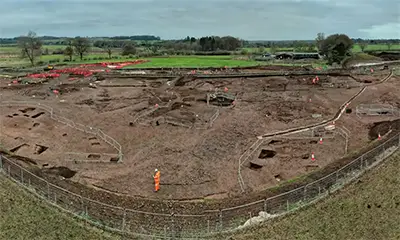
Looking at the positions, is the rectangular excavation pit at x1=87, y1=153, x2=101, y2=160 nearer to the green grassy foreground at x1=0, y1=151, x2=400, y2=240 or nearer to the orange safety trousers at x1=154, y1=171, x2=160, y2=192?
the orange safety trousers at x1=154, y1=171, x2=160, y2=192

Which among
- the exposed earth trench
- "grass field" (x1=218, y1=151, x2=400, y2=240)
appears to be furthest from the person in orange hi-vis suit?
"grass field" (x1=218, y1=151, x2=400, y2=240)

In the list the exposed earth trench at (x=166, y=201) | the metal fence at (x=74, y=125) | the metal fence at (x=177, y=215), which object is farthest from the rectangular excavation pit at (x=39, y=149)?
the metal fence at (x=177, y=215)

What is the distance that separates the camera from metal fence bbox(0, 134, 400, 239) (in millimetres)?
20216

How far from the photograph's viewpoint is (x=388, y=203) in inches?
824

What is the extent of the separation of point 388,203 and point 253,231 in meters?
7.84

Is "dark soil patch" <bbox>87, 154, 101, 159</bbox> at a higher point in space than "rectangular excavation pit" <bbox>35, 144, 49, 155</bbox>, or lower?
lower

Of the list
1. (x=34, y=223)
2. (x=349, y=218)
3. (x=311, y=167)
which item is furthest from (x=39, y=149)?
(x=349, y=218)

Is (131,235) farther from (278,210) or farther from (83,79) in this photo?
(83,79)

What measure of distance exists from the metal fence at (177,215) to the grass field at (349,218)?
82cm

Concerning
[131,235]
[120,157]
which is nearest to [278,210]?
[131,235]

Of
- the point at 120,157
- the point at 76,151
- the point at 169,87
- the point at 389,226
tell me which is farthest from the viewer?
the point at 169,87

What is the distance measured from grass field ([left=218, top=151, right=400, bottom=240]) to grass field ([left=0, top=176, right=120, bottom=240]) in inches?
289

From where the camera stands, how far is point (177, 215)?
21.2 m

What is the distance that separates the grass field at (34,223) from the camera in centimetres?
1864
